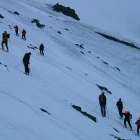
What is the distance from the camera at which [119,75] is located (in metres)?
50.1

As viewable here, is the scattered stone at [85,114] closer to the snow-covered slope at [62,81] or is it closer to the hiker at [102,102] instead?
the snow-covered slope at [62,81]

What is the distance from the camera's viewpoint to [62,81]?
109ft

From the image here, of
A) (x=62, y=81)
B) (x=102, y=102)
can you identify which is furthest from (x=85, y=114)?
(x=62, y=81)

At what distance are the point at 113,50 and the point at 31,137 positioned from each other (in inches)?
1871

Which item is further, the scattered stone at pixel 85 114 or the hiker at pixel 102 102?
the hiker at pixel 102 102

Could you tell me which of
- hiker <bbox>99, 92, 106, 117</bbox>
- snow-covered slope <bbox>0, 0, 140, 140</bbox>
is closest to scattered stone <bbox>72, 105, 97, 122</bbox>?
snow-covered slope <bbox>0, 0, 140, 140</bbox>

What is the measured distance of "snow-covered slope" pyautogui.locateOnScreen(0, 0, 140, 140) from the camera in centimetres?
1930

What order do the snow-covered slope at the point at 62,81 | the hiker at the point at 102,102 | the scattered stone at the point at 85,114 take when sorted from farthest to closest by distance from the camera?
the hiker at the point at 102,102
the scattered stone at the point at 85,114
the snow-covered slope at the point at 62,81

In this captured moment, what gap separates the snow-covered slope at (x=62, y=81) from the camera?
19297mm

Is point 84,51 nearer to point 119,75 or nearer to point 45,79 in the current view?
point 119,75

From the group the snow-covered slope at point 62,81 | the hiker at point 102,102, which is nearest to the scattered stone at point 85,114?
the snow-covered slope at point 62,81

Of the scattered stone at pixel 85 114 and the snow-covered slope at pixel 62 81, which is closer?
the snow-covered slope at pixel 62 81

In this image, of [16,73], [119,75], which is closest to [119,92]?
[119,75]

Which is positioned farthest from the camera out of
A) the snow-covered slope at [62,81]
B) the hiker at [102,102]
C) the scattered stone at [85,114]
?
the hiker at [102,102]
